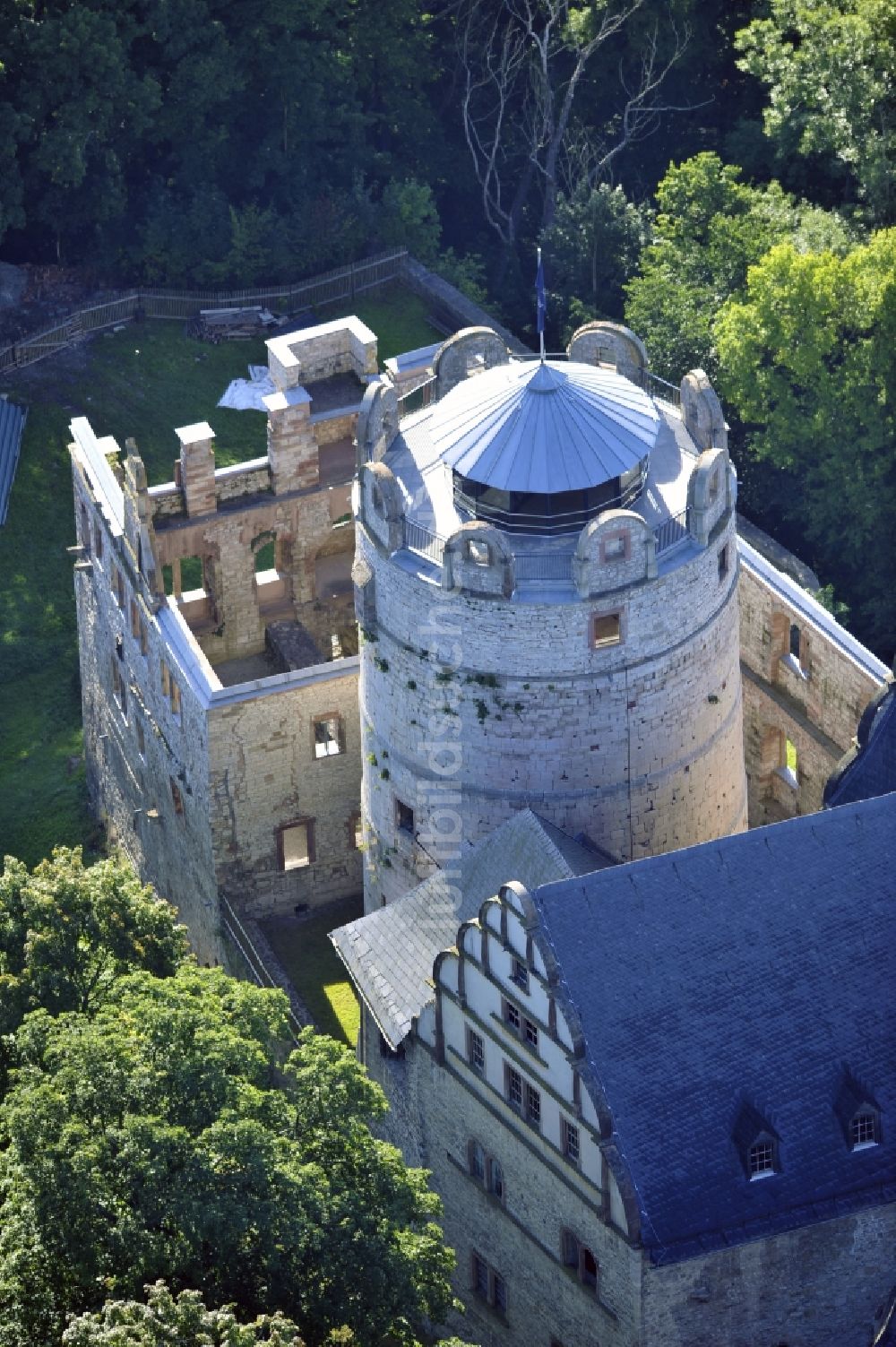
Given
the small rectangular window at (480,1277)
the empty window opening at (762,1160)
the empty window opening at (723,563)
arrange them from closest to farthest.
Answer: the empty window opening at (762,1160) → the small rectangular window at (480,1277) → the empty window opening at (723,563)

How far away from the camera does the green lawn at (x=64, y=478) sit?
122000 millimetres

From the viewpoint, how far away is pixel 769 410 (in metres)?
128

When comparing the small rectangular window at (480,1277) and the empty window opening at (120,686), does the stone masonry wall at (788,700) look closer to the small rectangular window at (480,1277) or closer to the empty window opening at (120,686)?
the small rectangular window at (480,1277)

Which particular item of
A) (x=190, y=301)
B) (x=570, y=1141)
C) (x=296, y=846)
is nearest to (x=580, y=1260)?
(x=570, y=1141)

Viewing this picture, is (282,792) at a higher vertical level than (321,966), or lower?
higher

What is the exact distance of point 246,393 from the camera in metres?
134

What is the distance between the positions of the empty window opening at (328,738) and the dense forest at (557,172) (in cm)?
3405

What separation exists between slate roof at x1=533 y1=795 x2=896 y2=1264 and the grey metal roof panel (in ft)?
39.5

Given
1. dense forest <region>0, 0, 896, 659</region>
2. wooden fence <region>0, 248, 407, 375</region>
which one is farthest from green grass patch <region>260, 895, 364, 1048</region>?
wooden fence <region>0, 248, 407, 375</region>

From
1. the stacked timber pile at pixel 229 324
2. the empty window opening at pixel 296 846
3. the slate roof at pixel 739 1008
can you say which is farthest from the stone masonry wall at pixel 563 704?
the stacked timber pile at pixel 229 324

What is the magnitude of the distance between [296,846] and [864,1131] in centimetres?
3015

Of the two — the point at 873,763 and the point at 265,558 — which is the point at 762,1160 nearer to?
the point at 873,763

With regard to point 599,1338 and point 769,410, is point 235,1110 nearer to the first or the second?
point 599,1338

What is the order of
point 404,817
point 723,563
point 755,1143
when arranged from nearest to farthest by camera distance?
point 755,1143
point 723,563
point 404,817
